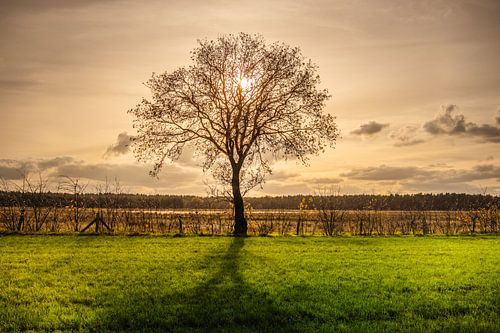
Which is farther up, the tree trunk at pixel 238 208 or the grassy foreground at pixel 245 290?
the tree trunk at pixel 238 208

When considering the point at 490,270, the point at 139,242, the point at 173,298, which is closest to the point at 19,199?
the point at 139,242

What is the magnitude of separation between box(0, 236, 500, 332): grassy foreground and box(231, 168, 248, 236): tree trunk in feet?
46.8

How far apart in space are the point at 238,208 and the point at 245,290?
85.6ft

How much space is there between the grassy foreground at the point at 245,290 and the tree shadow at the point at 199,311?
3 centimetres

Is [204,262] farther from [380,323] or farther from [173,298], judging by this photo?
[380,323]

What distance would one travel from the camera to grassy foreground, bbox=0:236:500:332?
1162 centimetres

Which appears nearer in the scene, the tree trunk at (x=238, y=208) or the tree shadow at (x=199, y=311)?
the tree shadow at (x=199, y=311)

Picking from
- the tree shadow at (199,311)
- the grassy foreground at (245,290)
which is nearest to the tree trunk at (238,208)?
the grassy foreground at (245,290)

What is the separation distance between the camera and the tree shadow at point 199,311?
11258 millimetres

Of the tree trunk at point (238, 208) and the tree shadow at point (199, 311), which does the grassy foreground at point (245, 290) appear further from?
the tree trunk at point (238, 208)

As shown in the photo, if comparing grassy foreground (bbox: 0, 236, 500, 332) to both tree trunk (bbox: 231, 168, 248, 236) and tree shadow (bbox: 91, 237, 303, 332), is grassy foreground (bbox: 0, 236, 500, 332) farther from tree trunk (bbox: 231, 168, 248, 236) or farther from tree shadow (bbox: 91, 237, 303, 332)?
tree trunk (bbox: 231, 168, 248, 236)

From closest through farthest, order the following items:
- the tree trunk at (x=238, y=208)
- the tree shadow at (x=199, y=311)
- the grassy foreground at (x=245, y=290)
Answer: the tree shadow at (x=199, y=311)
the grassy foreground at (x=245, y=290)
the tree trunk at (x=238, y=208)

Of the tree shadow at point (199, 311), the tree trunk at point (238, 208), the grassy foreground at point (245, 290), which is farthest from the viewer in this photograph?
the tree trunk at point (238, 208)

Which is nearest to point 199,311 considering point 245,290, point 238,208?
point 245,290
